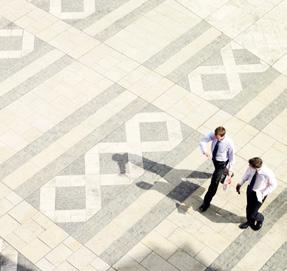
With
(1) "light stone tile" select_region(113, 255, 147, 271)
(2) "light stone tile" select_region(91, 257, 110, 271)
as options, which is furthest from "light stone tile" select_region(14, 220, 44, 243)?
(1) "light stone tile" select_region(113, 255, 147, 271)

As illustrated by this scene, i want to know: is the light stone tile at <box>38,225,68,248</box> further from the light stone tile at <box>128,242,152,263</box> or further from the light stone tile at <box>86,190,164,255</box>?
the light stone tile at <box>128,242,152,263</box>

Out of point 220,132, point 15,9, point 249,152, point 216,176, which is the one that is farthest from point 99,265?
point 15,9

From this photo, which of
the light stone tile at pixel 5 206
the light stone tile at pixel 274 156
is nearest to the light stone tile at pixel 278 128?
the light stone tile at pixel 274 156

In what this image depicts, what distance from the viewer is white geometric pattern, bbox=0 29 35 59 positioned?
15.1 m

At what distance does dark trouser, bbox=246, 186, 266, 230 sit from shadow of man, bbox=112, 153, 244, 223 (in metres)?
0.36

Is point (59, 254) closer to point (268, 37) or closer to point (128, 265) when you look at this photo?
point (128, 265)

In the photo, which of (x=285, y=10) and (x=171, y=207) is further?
(x=285, y=10)

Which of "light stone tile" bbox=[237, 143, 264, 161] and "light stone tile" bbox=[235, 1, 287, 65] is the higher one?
"light stone tile" bbox=[235, 1, 287, 65]

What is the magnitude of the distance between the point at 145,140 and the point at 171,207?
1.88 m

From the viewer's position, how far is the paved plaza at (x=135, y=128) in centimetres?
1112

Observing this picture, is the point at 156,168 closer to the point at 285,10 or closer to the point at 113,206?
the point at 113,206

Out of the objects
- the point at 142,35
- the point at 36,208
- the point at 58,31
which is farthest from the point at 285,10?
the point at 36,208

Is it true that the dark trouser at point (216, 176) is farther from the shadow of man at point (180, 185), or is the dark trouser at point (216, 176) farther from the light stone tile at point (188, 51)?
the light stone tile at point (188, 51)

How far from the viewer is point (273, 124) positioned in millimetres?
13453
